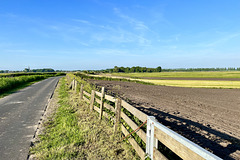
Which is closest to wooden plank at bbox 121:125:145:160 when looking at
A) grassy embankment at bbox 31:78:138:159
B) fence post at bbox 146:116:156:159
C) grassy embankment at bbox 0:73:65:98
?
grassy embankment at bbox 31:78:138:159

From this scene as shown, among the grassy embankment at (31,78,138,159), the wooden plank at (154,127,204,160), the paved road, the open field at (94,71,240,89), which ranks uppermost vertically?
the wooden plank at (154,127,204,160)

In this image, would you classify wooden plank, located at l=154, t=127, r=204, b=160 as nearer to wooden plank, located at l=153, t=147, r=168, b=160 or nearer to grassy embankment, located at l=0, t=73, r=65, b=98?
wooden plank, located at l=153, t=147, r=168, b=160

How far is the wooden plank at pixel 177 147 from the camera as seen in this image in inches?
81.1

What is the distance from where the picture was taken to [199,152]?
1892mm

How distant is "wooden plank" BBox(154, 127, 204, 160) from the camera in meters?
2.06

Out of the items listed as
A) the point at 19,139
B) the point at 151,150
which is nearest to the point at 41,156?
the point at 19,139

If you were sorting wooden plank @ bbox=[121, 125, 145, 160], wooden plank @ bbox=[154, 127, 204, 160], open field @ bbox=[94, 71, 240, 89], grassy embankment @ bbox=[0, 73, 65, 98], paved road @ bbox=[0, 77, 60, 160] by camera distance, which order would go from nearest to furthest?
wooden plank @ bbox=[154, 127, 204, 160], wooden plank @ bbox=[121, 125, 145, 160], paved road @ bbox=[0, 77, 60, 160], grassy embankment @ bbox=[0, 73, 65, 98], open field @ bbox=[94, 71, 240, 89]

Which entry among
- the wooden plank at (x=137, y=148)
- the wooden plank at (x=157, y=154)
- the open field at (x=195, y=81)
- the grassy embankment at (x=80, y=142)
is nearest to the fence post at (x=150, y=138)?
the wooden plank at (x=157, y=154)

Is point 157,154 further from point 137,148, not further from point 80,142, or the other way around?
point 80,142

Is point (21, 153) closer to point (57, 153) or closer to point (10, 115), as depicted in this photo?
point (57, 153)

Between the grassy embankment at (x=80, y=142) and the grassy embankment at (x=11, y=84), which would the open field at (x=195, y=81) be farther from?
the grassy embankment at (x=80, y=142)

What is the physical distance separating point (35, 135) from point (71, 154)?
2.32m

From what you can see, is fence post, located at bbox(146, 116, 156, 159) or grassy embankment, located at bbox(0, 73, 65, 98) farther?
grassy embankment, located at bbox(0, 73, 65, 98)

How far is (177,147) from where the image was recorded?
7.93ft
